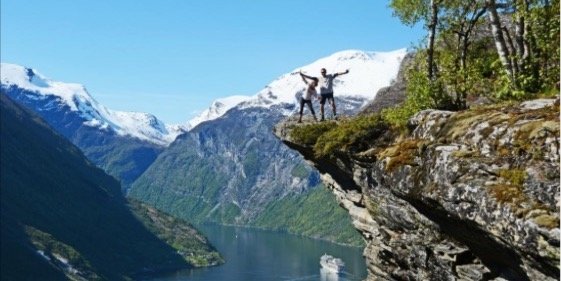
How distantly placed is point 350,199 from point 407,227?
9.52 m

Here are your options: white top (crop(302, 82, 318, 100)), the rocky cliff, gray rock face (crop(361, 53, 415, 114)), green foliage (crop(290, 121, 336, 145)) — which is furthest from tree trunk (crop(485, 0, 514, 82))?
gray rock face (crop(361, 53, 415, 114))

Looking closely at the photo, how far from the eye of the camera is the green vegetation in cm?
2430

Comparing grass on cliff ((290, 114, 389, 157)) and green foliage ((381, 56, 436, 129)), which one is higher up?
green foliage ((381, 56, 436, 129))

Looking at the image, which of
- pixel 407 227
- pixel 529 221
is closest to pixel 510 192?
pixel 529 221

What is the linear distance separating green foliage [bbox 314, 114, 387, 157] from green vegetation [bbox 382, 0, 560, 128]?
782 millimetres

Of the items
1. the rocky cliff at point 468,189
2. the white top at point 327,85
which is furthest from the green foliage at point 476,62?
the white top at point 327,85

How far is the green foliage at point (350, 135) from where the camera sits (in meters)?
30.1

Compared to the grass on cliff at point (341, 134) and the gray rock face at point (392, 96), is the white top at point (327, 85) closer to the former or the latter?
the grass on cliff at point (341, 134)

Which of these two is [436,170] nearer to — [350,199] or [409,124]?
[409,124]

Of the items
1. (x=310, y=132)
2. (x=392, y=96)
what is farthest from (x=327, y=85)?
(x=392, y=96)

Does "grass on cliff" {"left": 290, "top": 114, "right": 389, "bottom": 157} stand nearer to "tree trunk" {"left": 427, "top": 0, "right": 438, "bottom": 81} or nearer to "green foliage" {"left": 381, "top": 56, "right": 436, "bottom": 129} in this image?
"green foliage" {"left": 381, "top": 56, "right": 436, "bottom": 129}

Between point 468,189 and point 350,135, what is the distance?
12543mm

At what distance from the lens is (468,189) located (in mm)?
18594

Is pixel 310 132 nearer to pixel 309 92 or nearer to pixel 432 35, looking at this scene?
pixel 309 92
